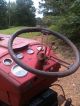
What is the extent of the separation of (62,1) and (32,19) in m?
37.4

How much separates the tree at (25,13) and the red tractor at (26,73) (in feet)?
140

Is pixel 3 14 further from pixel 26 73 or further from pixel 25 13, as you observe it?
pixel 26 73

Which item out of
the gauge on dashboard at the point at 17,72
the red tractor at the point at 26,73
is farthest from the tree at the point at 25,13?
the gauge on dashboard at the point at 17,72

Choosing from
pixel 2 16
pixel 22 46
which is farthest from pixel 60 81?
pixel 2 16

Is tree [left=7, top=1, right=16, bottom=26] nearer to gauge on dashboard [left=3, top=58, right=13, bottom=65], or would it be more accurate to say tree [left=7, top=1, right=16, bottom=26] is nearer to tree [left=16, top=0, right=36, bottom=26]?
tree [left=16, top=0, right=36, bottom=26]

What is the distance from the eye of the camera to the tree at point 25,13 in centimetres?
4641

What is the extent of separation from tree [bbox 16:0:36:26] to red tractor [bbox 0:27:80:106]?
4259 cm

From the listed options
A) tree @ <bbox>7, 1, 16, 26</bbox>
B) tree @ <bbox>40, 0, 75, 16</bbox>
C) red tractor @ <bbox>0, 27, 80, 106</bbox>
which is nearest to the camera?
red tractor @ <bbox>0, 27, 80, 106</bbox>

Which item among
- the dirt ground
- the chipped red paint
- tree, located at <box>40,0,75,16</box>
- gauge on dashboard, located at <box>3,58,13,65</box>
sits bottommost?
the dirt ground

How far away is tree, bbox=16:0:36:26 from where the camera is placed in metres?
46.4

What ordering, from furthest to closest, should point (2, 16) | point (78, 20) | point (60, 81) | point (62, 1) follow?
point (2, 16) → point (62, 1) → point (78, 20) → point (60, 81)

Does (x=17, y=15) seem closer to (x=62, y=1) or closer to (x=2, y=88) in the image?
(x=62, y=1)

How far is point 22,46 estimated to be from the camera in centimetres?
348

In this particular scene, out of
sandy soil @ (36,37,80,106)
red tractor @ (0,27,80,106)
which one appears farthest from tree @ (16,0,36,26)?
red tractor @ (0,27,80,106)
